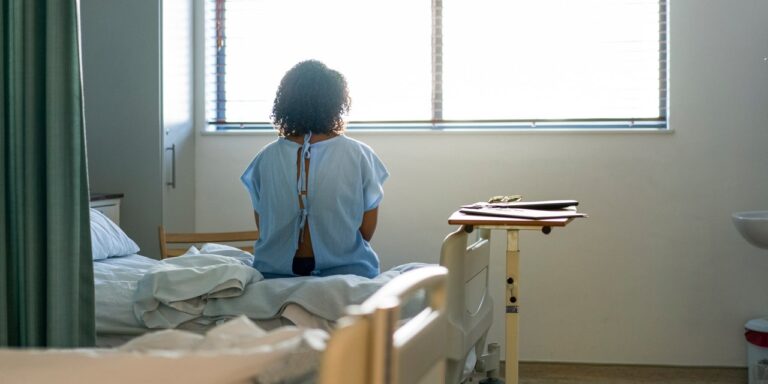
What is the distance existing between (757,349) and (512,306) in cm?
188

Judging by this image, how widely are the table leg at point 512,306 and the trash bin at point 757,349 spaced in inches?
71.5

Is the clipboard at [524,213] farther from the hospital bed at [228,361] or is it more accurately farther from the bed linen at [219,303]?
the hospital bed at [228,361]

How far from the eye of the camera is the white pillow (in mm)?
3441

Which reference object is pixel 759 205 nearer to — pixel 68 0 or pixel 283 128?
pixel 283 128

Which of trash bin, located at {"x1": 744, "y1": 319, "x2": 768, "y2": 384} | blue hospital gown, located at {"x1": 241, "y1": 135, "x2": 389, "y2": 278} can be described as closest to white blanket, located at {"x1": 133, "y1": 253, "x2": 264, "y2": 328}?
blue hospital gown, located at {"x1": 241, "y1": 135, "x2": 389, "y2": 278}

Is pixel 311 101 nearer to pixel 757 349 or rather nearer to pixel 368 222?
pixel 368 222

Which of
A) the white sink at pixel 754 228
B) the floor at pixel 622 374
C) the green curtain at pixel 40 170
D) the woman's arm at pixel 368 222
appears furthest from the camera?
the floor at pixel 622 374

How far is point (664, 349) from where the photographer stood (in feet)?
14.4

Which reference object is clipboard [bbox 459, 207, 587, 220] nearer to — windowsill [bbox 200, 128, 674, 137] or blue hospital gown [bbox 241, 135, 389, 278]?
blue hospital gown [bbox 241, 135, 389, 278]

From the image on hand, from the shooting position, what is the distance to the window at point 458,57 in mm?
4512

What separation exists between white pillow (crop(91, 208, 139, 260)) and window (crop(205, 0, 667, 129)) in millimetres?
1232

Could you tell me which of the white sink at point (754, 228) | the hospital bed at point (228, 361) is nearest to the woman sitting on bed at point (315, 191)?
the white sink at point (754, 228)

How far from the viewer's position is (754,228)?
3896 millimetres

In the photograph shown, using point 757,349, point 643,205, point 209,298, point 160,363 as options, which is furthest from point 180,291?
point 757,349
